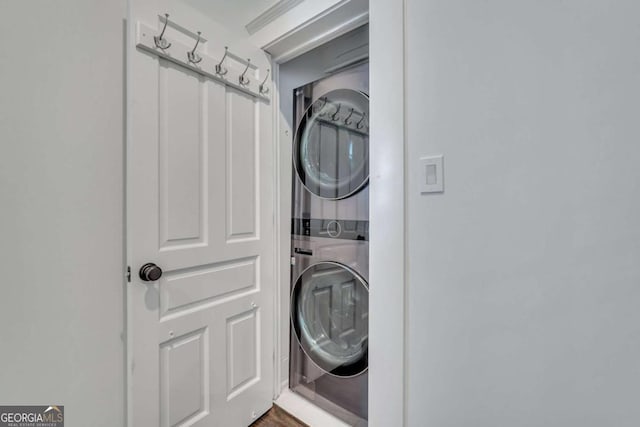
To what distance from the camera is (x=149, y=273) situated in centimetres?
92

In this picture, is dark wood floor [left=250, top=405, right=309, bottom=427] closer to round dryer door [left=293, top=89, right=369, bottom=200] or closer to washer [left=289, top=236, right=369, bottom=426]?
washer [left=289, top=236, right=369, bottom=426]

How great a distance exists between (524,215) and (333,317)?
1.00m

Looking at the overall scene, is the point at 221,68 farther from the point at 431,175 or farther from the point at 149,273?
the point at 431,175

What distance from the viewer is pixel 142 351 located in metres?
0.94

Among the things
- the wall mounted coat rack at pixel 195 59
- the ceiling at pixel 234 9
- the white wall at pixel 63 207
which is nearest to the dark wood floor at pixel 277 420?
the white wall at pixel 63 207

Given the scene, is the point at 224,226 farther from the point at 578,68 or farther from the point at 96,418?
the point at 578,68

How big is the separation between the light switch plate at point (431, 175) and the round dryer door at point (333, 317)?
580 millimetres

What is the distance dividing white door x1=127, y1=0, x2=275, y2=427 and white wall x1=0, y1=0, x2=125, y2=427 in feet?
0.43

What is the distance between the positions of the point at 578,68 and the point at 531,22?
19 centimetres

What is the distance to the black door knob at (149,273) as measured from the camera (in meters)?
0.92

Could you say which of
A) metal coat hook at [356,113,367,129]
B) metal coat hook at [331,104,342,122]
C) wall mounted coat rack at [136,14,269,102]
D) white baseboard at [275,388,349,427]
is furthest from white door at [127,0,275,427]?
metal coat hook at [356,113,367,129]

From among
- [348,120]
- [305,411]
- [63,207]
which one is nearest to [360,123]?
[348,120]

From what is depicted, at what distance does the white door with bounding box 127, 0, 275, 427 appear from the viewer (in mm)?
938

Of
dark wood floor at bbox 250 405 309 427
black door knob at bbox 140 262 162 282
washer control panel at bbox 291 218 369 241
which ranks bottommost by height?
dark wood floor at bbox 250 405 309 427
